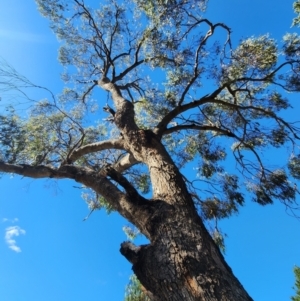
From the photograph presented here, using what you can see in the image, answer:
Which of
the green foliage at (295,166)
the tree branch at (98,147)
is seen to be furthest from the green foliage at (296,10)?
the tree branch at (98,147)

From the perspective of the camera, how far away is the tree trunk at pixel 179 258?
5.71 ft

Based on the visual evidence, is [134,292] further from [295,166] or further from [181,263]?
[181,263]

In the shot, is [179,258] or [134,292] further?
[134,292]

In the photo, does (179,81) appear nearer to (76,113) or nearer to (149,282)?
(76,113)

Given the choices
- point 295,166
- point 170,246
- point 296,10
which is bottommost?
point 170,246

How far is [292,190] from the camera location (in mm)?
5066

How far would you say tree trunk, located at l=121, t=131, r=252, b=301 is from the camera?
1.74 metres

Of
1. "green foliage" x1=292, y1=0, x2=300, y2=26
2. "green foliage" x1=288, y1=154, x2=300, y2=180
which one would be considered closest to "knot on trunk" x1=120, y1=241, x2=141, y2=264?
"green foliage" x1=288, y1=154, x2=300, y2=180

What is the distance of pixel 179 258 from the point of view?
1899 millimetres

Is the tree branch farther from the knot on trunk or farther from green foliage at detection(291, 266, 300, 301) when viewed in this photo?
green foliage at detection(291, 266, 300, 301)

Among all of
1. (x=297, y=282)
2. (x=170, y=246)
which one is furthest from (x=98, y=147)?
(x=297, y=282)

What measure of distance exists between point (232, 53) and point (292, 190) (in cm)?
256

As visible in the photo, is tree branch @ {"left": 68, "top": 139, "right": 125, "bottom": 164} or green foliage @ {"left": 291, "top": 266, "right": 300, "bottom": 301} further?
green foliage @ {"left": 291, "top": 266, "right": 300, "bottom": 301}

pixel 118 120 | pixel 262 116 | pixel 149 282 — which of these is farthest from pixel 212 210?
pixel 149 282
